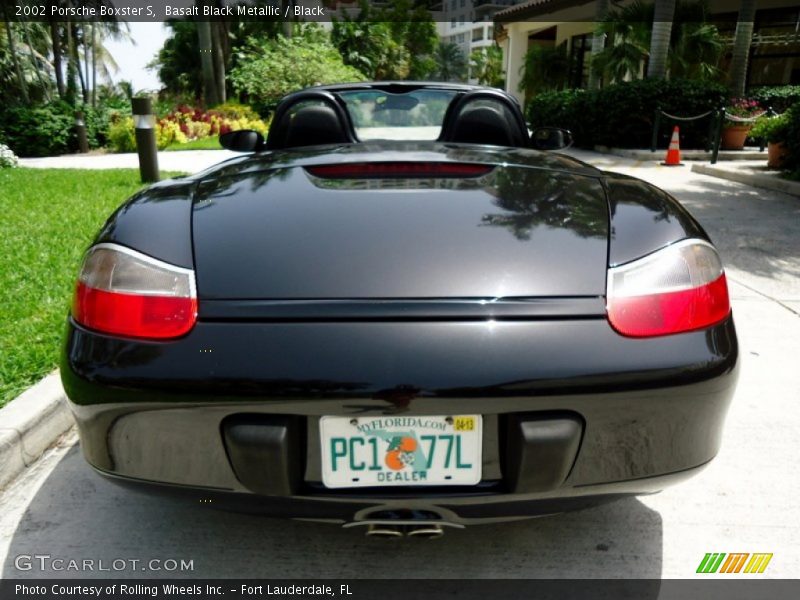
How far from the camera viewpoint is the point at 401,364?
4.37ft

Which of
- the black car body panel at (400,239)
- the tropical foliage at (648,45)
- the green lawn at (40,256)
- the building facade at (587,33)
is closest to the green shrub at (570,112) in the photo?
the tropical foliage at (648,45)

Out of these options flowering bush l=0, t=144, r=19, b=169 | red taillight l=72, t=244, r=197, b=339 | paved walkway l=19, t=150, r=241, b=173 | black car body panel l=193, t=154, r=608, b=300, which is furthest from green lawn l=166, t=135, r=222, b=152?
red taillight l=72, t=244, r=197, b=339

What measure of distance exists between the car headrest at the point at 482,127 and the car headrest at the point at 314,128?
52cm

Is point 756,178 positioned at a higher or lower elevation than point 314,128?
lower

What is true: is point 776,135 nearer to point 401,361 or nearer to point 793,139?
point 793,139

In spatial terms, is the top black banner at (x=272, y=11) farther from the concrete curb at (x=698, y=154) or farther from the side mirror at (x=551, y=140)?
the side mirror at (x=551, y=140)

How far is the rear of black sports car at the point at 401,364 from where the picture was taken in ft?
4.42

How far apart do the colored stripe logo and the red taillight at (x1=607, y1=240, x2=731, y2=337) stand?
2.40ft

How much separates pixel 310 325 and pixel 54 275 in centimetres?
315

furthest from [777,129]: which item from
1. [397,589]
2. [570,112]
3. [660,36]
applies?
[397,589]

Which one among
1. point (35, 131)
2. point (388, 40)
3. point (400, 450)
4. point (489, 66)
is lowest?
point (35, 131)

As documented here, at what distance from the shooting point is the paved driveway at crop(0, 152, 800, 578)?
178 centimetres

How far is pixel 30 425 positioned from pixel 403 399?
1646 mm

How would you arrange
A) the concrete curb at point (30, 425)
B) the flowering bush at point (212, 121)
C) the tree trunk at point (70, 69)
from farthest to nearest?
the tree trunk at point (70, 69) → the flowering bush at point (212, 121) → the concrete curb at point (30, 425)
